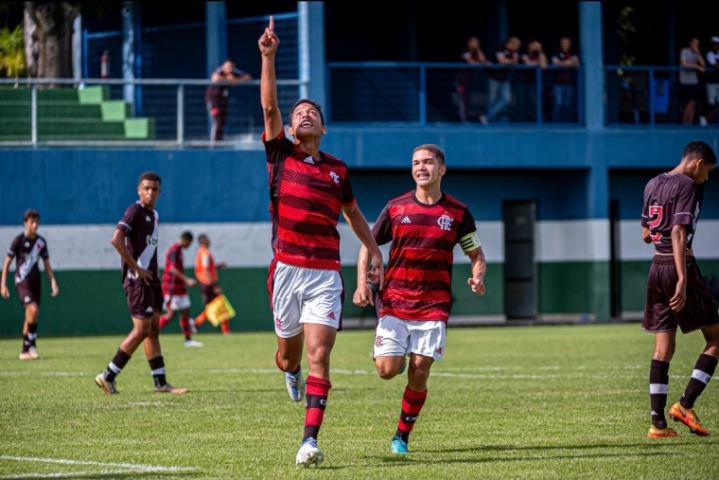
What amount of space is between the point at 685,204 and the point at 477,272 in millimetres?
1822

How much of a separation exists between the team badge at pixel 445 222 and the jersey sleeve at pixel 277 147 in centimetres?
128

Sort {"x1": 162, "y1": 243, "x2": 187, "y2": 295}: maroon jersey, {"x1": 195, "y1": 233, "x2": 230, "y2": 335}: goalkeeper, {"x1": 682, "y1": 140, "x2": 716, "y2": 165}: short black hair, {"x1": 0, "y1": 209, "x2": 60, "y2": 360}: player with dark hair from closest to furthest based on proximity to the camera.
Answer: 1. {"x1": 682, "y1": 140, "x2": 716, "y2": 165}: short black hair
2. {"x1": 0, "y1": 209, "x2": 60, "y2": 360}: player with dark hair
3. {"x1": 162, "y1": 243, "x2": 187, "y2": 295}: maroon jersey
4. {"x1": 195, "y1": 233, "x2": 230, "y2": 335}: goalkeeper

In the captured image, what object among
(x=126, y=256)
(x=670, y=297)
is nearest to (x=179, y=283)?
(x=126, y=256)

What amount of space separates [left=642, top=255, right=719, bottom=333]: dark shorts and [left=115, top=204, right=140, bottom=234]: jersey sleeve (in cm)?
568

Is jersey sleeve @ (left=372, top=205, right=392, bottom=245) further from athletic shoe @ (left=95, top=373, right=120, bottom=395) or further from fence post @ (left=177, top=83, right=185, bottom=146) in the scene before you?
fence post @ (left=177, top=83, right=185, bottom=146)

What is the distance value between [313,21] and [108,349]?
1093 centimetres

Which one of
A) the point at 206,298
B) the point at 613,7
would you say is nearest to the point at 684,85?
the point at 613,7

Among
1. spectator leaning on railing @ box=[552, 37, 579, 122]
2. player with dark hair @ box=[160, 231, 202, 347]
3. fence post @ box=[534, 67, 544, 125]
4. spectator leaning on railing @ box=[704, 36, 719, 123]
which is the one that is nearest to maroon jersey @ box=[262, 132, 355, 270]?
player with dark hair @ box=[160, 231, 202, 347]

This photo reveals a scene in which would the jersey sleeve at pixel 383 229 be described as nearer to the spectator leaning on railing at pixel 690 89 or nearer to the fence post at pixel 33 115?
the fence post at pixel 33 115

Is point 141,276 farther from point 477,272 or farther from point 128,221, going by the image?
point 477,272

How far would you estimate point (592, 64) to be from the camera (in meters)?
33.6

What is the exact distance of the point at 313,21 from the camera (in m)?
31.8

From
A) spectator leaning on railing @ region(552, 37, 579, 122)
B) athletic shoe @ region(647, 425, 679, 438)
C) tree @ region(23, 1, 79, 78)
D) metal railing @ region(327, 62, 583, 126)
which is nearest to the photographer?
athletic shoe @ region(647, 425, 679, 438)

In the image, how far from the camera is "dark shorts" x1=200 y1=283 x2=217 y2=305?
93.7 ft
